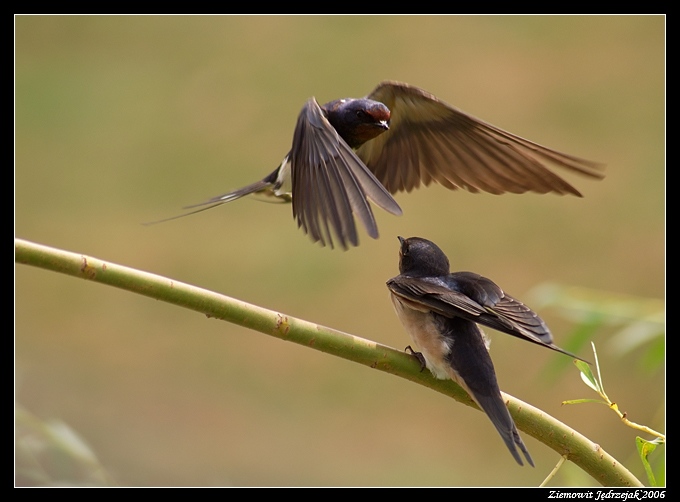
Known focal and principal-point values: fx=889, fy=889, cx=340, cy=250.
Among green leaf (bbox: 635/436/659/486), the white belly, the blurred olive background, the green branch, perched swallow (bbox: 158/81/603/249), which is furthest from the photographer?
the blurred olive background

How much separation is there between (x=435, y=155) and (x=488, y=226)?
159 inches

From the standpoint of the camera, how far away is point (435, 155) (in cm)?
277

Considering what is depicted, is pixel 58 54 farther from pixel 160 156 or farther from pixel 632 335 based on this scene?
pixel 632 335

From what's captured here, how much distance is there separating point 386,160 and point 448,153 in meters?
0.24

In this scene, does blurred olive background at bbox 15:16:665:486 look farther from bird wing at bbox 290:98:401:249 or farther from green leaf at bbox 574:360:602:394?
green leaf at bbox 574:360:602:394

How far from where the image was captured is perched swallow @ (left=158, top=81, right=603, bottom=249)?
1787 millimetres

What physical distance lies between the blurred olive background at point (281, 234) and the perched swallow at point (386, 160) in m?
2.36

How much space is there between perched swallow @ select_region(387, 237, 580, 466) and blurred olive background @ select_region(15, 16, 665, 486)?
2655 mm

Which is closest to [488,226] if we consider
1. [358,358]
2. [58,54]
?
[58,54]

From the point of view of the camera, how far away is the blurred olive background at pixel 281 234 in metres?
5.27

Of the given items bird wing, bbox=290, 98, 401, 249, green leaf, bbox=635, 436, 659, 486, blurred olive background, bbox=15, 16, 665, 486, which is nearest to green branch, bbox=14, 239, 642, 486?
green leaf, bbox=635, 436, 659, 486

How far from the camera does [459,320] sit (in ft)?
7.06

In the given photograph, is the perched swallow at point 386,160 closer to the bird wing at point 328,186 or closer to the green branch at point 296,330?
the bird wing at point 328,186

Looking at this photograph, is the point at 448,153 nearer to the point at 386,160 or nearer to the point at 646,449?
the point at 386,160
